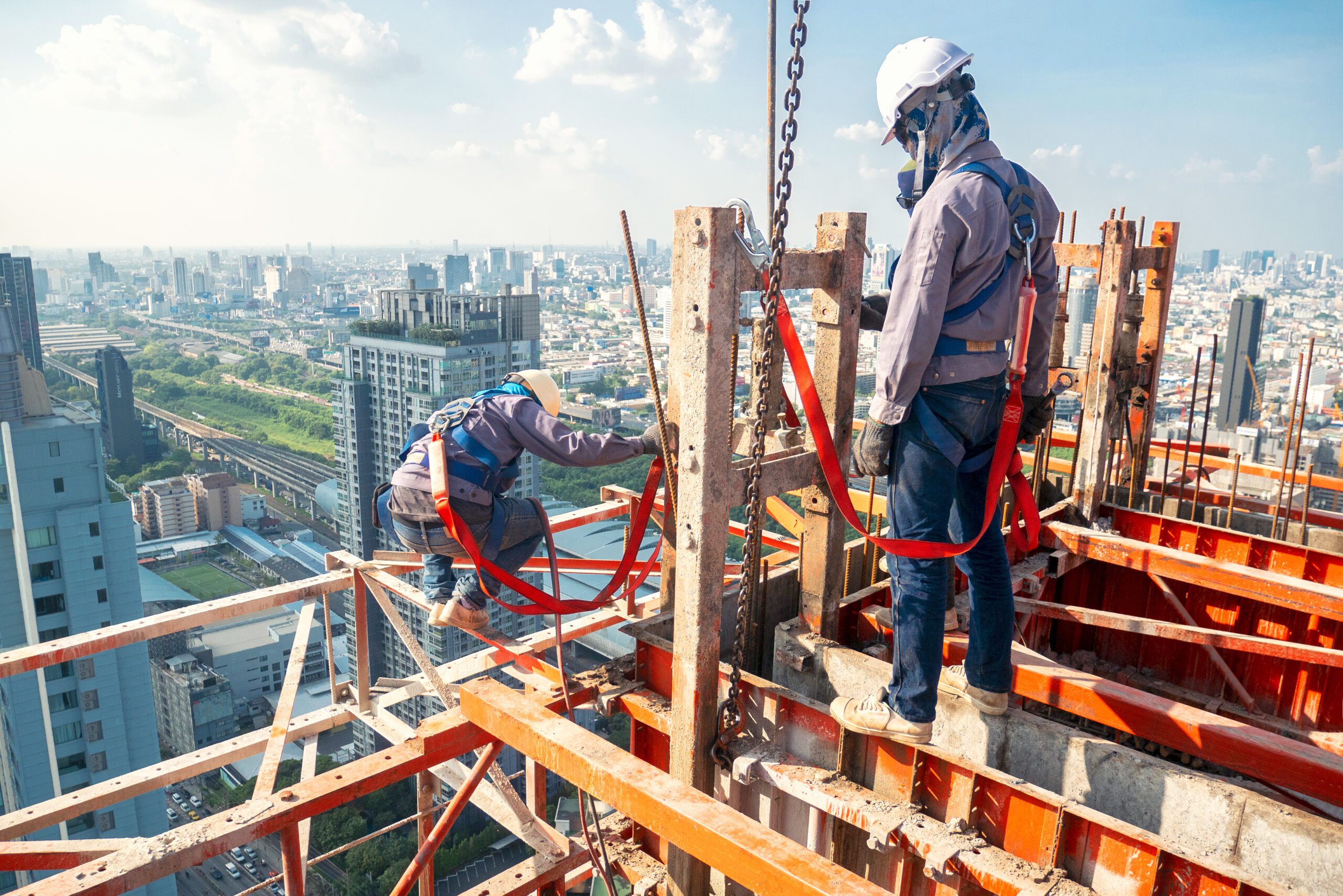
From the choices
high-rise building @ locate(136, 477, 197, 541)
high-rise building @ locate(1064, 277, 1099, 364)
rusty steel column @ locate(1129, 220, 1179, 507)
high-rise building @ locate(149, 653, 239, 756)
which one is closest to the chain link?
rusty steel column @ locate(1129, 220, 1179, 507)

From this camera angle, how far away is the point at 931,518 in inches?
131

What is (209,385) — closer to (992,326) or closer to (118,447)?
(118,447)

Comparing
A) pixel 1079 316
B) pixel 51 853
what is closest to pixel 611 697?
pixel 51 853

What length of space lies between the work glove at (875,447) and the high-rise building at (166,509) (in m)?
83.6

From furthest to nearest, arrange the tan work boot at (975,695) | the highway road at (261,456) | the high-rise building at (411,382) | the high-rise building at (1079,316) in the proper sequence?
1. the highway road at (261,456)
2. the high-rise building at (411,382)
3. the high-rise building at (1079,316)
4. the tan work boot at (975,695)

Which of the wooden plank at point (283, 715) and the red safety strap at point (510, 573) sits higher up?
the red safety strap at point (510, 573)

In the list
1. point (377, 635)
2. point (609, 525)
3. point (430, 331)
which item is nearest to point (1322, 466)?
point (609, 525)

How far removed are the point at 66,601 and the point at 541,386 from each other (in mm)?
36962

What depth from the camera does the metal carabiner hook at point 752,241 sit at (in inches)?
125

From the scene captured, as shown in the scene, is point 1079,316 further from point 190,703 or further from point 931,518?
point 931,518

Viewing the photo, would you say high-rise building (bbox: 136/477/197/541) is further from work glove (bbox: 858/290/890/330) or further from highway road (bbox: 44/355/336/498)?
work glove (bbox: 858/290/890/330)

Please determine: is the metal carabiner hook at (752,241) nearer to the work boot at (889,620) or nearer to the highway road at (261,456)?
the work boot at (889,620)

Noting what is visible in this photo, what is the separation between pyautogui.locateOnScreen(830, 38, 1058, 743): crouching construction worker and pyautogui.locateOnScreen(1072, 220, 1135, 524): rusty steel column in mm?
3493

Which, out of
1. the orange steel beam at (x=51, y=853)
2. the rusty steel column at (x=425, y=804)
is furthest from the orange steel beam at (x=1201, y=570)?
the orange steel beam at (x=51, y=853)
